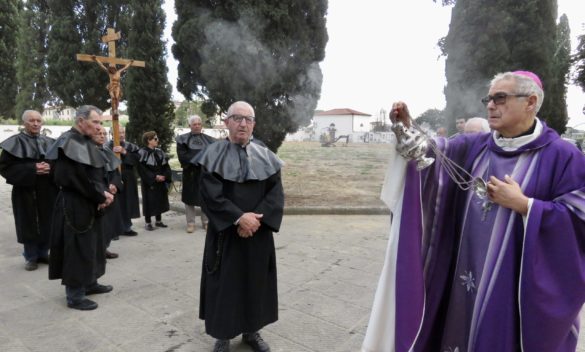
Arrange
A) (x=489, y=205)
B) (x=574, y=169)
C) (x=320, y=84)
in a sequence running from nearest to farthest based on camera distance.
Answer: (x=574, y=169), (x=489, y=205), (x=320, y=84)

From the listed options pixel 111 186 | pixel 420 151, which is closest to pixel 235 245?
pixel 420 151

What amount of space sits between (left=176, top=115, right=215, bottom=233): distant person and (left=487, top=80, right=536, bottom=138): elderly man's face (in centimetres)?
548

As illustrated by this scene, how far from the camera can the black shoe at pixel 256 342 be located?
10.2 feet

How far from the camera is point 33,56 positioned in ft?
63.6

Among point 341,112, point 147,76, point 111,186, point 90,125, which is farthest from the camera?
point 341,112

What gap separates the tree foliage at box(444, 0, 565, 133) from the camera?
457 inches

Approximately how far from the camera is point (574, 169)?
197 cm

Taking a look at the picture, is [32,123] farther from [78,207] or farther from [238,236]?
[238,236]

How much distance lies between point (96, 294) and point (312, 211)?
4.92 m

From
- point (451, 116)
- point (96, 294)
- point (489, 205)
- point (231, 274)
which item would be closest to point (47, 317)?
point (96, 294)

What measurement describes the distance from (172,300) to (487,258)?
3122 mm

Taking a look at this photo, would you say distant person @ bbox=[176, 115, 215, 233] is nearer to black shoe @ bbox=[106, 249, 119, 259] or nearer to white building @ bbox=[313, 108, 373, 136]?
black shoe @ bbox=[106, 249, 119, 259]

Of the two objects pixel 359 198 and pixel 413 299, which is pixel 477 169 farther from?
pixel 359 198

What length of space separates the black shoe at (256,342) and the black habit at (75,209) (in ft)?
5.97
